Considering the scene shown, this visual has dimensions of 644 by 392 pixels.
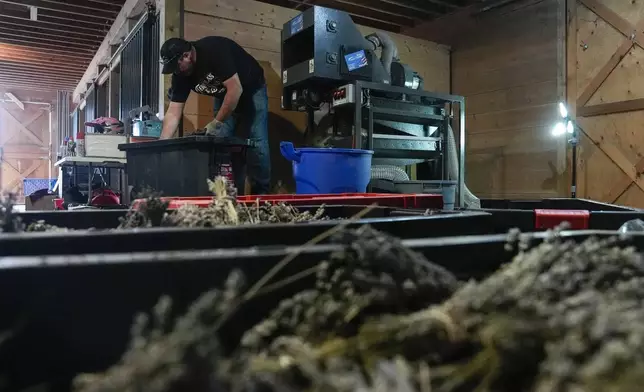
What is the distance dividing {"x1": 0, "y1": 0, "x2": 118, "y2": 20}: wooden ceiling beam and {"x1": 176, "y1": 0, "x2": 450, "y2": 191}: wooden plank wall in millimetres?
1985

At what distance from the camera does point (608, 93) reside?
4.02 metres

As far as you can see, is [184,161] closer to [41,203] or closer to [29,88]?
[41,203]

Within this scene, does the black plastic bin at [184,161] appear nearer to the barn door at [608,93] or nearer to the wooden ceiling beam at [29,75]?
the barn door at [608,93]

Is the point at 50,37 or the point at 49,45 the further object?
the point at 49,45

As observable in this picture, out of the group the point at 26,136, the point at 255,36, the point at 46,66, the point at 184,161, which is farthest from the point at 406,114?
the point at 26,136

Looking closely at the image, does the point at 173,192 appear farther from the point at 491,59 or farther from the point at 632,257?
the point at 491,59

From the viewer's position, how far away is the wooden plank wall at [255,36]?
12.4ft

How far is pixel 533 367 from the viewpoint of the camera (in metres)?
0.33

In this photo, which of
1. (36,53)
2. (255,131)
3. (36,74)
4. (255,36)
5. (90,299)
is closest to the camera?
(90,299)

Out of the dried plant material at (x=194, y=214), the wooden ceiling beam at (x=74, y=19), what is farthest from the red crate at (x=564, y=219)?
the wooden ceiling beam at (x=74, y=19)

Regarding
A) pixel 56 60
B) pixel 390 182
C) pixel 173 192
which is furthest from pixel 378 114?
pixel 56 60

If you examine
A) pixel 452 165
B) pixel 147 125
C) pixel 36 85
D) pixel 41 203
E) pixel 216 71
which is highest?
pixel 36 85

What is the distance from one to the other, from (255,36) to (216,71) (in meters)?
1.11

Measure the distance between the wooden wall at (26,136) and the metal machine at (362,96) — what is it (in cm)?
905
